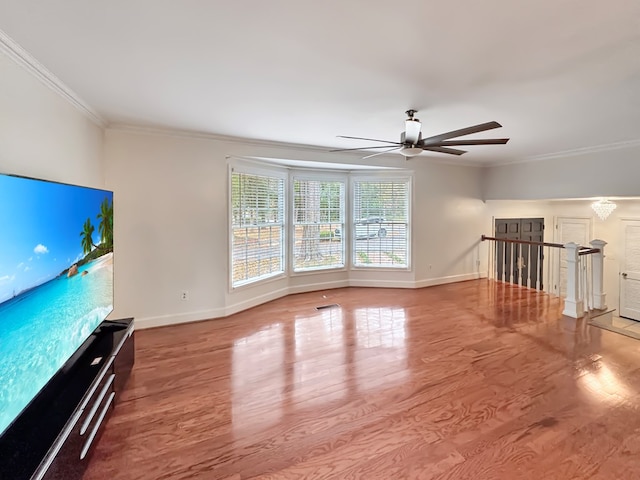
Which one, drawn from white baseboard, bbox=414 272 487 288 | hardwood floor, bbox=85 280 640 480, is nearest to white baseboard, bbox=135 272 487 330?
white baseboard, bbox=414 272 487 288

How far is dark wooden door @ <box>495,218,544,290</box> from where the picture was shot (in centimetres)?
666

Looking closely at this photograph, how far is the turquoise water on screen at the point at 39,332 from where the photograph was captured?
134cm

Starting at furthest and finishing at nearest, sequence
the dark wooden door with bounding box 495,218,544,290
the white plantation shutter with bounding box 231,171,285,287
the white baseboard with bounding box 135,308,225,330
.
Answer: the dark wooden door with bounding box 495,218,544,290 < the white plantation shutter with bounding box 231,171,285,287 < the white baseboard with bounding box 135,308,225,330

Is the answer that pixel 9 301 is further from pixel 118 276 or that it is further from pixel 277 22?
pixel 118 276

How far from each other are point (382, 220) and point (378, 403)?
3.94 m

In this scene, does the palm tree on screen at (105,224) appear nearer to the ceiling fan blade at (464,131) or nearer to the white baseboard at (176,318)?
the white baseboard at (176,318)

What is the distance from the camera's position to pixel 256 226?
186 inches

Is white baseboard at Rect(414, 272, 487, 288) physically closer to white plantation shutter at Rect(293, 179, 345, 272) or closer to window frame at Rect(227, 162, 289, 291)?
white plantation shutter at Rect(293, 179, 345, 272)

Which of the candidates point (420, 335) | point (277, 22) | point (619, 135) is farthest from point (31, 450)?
point (619, 135)

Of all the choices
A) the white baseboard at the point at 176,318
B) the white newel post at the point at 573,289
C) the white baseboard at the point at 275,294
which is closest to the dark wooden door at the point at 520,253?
the white baseboard at the point at 275,294

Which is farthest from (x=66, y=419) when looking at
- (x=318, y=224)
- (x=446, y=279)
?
(x=446, y=279)

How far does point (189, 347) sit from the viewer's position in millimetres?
3318

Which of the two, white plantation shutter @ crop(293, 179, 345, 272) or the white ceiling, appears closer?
the white ceiling

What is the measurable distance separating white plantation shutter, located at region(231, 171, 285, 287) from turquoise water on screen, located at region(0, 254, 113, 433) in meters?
2.20
